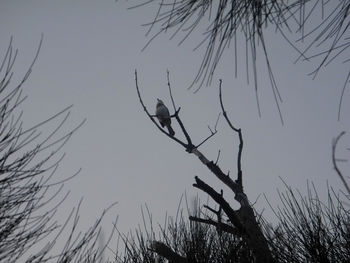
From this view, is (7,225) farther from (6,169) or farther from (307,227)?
(307,227)

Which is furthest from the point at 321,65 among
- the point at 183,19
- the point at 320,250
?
the point at 320,250

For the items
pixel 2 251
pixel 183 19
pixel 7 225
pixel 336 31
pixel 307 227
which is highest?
pixel 183 19

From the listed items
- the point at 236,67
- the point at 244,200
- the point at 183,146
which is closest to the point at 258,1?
the point at 236,67

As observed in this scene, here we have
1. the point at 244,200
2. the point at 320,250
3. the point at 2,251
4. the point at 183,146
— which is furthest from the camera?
the point at 183,146

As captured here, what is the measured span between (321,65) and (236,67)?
1.39ft

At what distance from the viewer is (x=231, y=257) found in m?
3.70

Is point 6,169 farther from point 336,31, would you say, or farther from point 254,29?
point 336,31

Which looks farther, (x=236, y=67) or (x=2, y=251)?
(x=2, y=251)

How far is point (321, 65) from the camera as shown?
1542 millimetres

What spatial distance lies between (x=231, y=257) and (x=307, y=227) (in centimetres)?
98

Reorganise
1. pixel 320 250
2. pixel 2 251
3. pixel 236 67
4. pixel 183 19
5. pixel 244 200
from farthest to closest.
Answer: pixel 320 250 < pixel 244 200 < pixel 2 251 < pixel 183 19 < pixel 236 67

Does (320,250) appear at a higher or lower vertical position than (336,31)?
lower

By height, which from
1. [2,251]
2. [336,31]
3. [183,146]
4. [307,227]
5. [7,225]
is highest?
[183,146]

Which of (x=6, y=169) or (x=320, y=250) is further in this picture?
(x=320, y=250)
